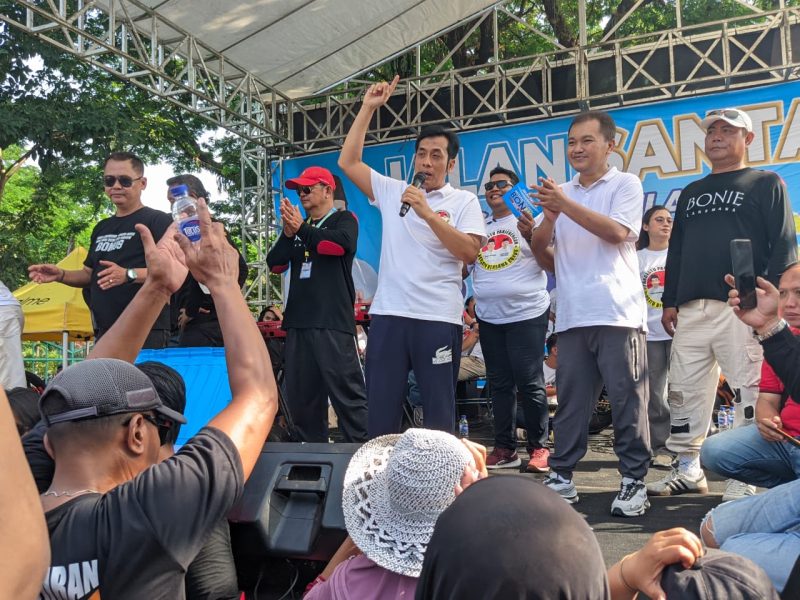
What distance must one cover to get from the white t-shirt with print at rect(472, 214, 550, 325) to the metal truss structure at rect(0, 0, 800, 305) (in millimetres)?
3612

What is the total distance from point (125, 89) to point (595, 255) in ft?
45.8

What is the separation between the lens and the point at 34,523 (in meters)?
0.82

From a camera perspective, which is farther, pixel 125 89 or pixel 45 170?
pixel 125 89

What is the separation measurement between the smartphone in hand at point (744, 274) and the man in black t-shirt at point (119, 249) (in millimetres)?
2943

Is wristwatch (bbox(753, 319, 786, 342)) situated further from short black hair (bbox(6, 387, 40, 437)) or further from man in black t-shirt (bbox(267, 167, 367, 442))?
short black hair (bbox(6, 387, 40, 437))

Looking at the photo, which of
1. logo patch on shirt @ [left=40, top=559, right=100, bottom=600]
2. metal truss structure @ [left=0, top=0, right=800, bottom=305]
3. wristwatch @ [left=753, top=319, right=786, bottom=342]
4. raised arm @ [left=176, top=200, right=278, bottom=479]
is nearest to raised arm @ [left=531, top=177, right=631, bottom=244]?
wristwatch @ [left=753, top=319, right=786, bottom=342]

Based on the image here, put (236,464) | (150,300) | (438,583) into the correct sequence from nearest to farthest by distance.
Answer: (438,583) → (236,464) → (150,300)

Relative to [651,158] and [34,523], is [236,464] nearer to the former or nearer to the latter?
[34,523]

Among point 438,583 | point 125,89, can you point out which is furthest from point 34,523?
point 125,89

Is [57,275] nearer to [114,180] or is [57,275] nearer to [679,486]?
[114,180]

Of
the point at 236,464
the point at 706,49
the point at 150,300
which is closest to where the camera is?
the point at 236,464

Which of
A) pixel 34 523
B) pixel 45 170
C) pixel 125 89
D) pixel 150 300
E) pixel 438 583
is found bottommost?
pixel 438 583

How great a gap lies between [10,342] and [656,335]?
Answer: 13.8ft

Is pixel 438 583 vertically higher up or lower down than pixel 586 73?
lower down
